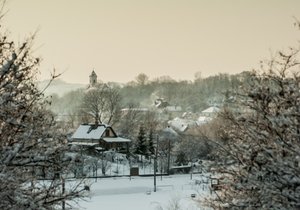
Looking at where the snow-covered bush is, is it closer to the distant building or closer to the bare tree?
the bare tree

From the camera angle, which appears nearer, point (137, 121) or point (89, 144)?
point (89, 144)

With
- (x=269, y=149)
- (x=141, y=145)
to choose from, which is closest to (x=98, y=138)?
(x=141, y=145)

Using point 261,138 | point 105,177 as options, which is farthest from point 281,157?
point 105,177

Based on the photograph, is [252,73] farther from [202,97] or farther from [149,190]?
[202,97]

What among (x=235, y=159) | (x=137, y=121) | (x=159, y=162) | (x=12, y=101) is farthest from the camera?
(x=137, y=121)

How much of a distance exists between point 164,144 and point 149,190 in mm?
27491

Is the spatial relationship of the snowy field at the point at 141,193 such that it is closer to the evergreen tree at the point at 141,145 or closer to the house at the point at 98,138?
the evergreen tree at the point at 141,145

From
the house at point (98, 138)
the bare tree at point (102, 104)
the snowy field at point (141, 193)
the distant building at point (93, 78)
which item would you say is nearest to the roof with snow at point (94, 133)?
the house at point (98, 138)

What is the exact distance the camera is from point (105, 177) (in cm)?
5172

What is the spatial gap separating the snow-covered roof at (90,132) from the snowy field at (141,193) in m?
12.5

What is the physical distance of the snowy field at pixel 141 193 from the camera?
35.7m

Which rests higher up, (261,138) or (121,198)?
(261,138)

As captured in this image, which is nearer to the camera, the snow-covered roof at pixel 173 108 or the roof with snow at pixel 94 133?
the roof with snow at pixel 94 133

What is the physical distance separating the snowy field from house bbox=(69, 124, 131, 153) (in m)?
11.6
